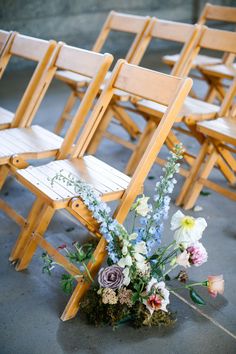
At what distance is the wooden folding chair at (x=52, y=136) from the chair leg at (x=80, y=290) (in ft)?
1.99

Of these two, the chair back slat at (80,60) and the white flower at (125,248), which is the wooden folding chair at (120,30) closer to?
the chair back slat at (80,60)

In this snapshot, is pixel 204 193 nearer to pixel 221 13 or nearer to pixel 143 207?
pixel 143 207

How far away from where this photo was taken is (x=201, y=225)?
6.73 ft

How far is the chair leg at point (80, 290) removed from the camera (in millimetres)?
2227

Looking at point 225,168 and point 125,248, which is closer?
→ point 125,248

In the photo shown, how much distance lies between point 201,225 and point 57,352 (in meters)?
0.79

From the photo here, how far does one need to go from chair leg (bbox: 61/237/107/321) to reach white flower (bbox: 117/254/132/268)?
0.17 metres

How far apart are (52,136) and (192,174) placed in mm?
991

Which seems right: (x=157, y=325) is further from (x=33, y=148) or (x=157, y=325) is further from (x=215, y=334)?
(x=33, y=148)

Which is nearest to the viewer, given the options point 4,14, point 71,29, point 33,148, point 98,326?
point 98,326

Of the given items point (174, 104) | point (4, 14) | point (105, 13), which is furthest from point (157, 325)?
point (105, 13)

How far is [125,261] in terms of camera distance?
2.05 m

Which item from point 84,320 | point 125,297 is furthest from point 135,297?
point 84,320

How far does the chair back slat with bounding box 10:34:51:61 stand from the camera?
3.01m
